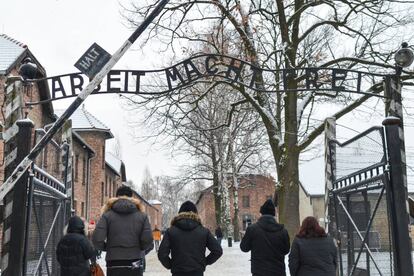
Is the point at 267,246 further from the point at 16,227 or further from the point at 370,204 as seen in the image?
the point at 16,227

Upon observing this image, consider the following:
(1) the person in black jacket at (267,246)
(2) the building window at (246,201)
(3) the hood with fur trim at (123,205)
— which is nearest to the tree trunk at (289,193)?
(1) the person in black jacket at (267,246)

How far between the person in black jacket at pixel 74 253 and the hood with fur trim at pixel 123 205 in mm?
1266

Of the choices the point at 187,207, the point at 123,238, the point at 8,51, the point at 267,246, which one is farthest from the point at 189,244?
the point at 8,51

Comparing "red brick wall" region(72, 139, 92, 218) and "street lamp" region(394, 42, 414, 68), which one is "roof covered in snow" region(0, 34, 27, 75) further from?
"street lamp" region(394, 42, 414, 68)

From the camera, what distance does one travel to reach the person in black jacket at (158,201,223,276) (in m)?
6.10

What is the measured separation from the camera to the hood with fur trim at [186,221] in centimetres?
620

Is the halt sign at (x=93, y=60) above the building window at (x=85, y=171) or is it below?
below

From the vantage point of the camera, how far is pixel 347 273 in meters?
8.16

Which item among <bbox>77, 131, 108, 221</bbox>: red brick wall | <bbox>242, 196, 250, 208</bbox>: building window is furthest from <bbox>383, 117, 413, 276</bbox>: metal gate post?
<bbox>242, 196, 250, 208</bbox>: building window

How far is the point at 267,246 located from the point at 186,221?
4.15 ft

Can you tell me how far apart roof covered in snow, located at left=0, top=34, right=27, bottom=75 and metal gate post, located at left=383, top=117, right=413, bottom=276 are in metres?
17.6

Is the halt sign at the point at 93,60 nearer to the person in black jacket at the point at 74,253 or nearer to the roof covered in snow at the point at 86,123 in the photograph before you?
the person in black jacket at the point at 74,253

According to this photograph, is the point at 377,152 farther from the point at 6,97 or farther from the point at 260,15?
the point at 260,15

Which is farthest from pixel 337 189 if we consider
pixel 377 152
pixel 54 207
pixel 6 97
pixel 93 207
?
pixel 93 207
